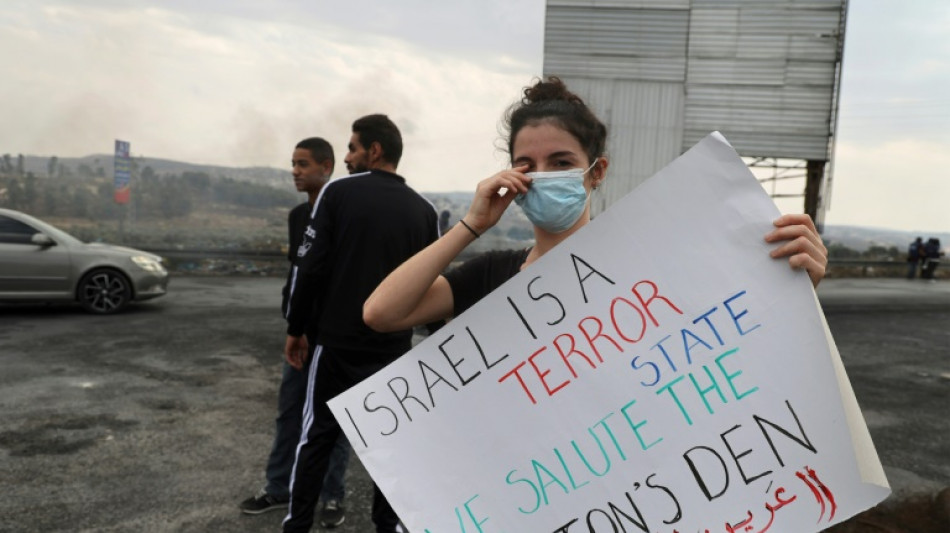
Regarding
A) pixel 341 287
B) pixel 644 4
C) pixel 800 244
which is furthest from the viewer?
pixel 644 4

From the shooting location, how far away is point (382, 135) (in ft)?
10.9

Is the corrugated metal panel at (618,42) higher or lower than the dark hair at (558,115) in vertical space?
higher

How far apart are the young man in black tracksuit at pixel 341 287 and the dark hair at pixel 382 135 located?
6.2 inches

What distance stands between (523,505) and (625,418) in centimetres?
29

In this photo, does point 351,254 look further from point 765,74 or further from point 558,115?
point 765,74

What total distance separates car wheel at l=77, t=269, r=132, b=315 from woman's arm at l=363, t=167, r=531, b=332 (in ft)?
31.7

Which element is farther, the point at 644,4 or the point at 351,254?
the point at 644,4

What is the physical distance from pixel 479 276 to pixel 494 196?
13.4 inches

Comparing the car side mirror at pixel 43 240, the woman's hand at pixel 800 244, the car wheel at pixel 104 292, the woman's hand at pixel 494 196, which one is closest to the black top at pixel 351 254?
the woman's hand at pixel 494 196

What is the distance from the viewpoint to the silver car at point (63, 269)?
31.6 ft

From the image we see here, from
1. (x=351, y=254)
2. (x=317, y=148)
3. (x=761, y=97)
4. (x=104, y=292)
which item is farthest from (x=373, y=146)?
(x=761, y=97)

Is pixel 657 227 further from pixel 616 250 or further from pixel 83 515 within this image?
pixel 83 515

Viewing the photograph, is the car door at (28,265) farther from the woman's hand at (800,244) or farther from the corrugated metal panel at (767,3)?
the corrugated metal panel at (767,3)

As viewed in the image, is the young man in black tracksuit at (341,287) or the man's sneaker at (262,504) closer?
the young man in black tracksuit at (341,287)
